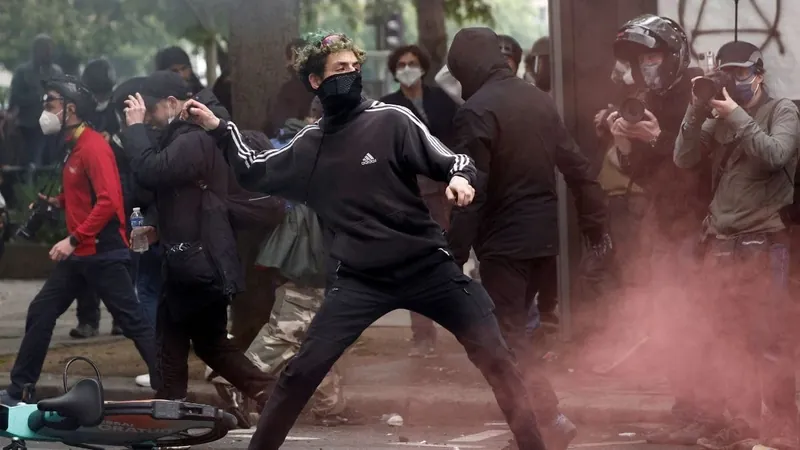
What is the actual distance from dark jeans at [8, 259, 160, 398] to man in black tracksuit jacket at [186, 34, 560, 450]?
8.77 feet

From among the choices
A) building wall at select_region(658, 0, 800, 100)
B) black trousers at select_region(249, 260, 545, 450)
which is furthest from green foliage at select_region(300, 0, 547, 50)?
black trousers at select_region(249, 260, 545, 450)

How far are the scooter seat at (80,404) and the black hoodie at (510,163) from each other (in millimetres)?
2558

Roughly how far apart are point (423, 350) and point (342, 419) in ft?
5.78

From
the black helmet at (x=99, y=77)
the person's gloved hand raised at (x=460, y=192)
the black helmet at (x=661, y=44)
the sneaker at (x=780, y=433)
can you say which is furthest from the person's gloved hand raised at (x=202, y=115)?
the black helmet at (x=99, y=77)

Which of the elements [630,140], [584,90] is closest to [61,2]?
[584,90]

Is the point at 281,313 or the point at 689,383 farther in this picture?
the point at 281,313

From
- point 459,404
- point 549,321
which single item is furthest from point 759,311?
point 549,321

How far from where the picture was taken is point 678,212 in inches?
299

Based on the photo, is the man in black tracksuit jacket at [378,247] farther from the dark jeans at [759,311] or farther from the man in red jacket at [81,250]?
the man in red jacket at [81,250]

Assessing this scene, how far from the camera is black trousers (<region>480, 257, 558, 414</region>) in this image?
6832mm

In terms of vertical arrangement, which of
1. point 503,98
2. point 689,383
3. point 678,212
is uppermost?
point 503,98

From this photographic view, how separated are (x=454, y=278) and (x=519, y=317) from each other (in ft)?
3.58

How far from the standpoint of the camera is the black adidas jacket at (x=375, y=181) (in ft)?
19.3

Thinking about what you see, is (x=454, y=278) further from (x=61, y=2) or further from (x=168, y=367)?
(x=61, y=2)
